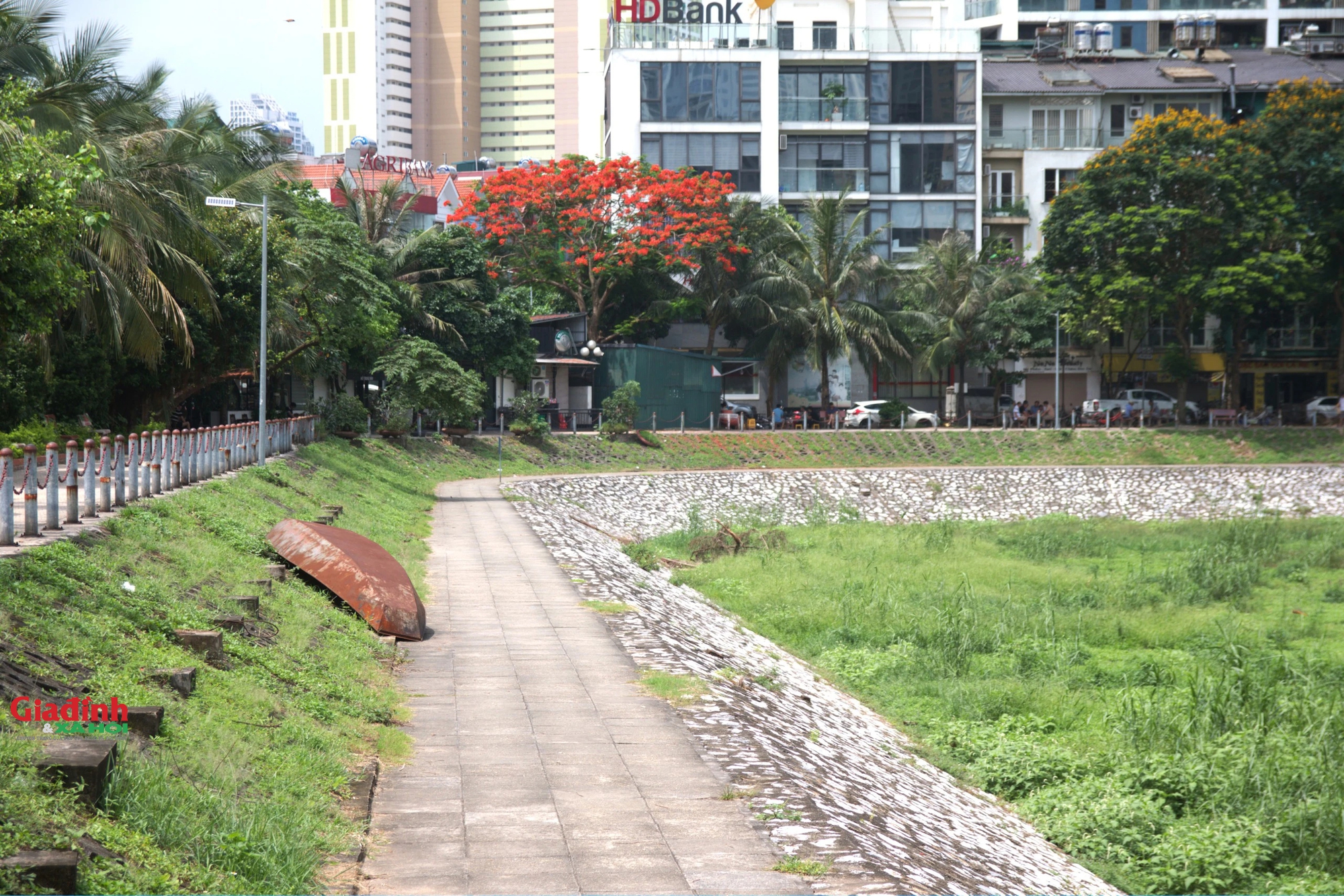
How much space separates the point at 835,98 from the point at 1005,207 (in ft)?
32.8

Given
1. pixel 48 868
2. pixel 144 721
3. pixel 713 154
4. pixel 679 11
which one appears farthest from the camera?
pixel 679 11

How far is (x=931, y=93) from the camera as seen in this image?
2165 inches

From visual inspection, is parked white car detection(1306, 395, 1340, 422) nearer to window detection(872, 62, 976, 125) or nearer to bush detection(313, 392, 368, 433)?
window detection(872, 62, 976, 125)

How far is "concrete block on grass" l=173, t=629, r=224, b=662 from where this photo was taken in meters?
9.93

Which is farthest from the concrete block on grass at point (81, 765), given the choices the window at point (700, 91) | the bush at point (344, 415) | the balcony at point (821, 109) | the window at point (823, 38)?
the window at point (823, 38)

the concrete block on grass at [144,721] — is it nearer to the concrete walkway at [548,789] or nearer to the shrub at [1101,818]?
the concrete walkway at [548,789]

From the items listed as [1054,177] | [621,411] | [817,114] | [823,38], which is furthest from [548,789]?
[1054,177]

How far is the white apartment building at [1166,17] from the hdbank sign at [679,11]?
14057 mm

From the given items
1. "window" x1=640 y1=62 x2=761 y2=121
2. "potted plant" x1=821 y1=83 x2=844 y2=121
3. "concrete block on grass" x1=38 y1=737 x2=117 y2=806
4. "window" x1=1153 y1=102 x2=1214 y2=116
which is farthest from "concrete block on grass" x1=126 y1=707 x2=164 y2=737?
"window" x1=1153 y1=102 x2=1214 y2=116

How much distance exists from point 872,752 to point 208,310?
2208cm

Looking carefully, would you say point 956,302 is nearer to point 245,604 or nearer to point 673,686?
point 673,686

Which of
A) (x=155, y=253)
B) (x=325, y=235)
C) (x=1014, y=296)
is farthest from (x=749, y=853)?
(x=1014, y=296)

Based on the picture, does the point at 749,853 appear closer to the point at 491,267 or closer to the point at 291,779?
the point at 291,779

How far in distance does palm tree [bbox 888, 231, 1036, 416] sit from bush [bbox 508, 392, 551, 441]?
53.0ft
